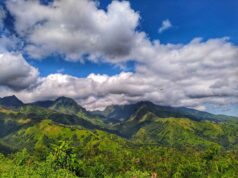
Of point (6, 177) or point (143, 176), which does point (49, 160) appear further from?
point (6, 177)

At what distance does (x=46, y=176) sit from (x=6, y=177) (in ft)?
71.7

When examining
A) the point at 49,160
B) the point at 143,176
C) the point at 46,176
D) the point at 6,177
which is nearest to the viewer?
the point at 6,177

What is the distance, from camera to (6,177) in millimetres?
99375

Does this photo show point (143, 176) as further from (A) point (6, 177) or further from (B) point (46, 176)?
(A) point (6, 177)

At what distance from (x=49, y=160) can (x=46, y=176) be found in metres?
82.0

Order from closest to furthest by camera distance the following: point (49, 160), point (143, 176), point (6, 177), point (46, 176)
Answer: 1. point (6, 177)
2. point (46, 176)
3. point (143, 176)
4. point (49, 160)

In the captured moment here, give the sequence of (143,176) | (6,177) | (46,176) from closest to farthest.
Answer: (6,177)
(46,176)
(143,176)

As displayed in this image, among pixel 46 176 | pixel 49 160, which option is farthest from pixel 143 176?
pixel 46 176

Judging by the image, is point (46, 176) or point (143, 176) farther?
point (143, 176)

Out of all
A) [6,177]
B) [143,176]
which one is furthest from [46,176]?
[143,176]

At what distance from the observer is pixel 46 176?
119 meters

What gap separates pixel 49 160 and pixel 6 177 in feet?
331

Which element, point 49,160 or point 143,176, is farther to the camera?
point 49,160

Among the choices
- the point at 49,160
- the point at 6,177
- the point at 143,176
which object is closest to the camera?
the point at 6,177
